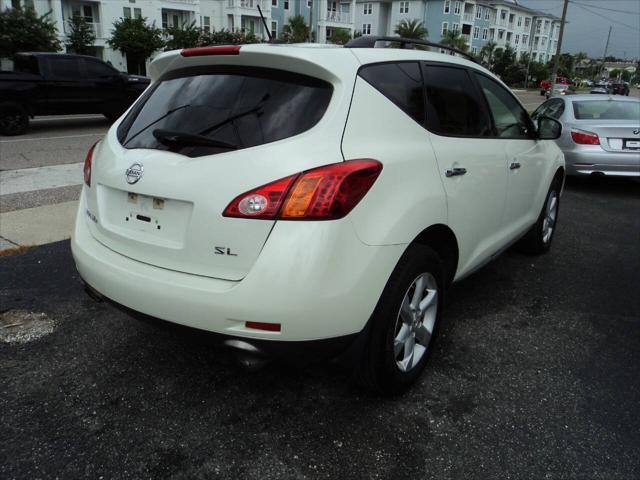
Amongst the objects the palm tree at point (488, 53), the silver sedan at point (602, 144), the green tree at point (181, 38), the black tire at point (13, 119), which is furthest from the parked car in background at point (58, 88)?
the palm tree at point (488, 53)

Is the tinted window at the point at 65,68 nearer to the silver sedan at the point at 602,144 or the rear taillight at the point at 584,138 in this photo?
the silver sedan at the point at 602,144

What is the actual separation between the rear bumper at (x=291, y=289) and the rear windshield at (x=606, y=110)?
7.62m

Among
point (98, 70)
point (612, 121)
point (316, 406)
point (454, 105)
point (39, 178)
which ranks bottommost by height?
point (39, 178)

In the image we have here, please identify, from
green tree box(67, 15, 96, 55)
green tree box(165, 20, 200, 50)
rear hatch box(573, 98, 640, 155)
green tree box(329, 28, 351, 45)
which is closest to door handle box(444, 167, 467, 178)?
rear hatch box(573, 98, 640, 155)

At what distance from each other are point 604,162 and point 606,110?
1.26 metres

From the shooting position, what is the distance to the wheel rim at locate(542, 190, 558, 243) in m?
4.95

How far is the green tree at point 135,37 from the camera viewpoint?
3828 cm

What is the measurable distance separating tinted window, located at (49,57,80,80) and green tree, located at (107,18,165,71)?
27154 mm

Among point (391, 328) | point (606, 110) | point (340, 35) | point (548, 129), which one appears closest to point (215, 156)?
Result: point (391, 328)

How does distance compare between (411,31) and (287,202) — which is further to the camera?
(411,31)

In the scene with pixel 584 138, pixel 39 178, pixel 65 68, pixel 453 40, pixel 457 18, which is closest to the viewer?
pixel 39 178

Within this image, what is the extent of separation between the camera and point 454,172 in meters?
2.91

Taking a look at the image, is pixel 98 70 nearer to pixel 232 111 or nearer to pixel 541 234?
pixel 541 234

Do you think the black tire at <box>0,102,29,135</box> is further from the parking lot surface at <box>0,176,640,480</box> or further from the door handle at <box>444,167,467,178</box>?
the door handle at <box>444,167,467,178</box>
